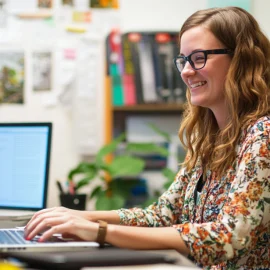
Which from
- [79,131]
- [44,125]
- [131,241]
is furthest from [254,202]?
[79,131]

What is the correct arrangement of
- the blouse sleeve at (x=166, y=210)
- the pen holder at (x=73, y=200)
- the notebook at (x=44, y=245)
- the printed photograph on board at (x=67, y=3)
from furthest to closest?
the printed photograph on board at (x=67, y=3), the pen holder at (x=73, y=200), the blouse sleeve at (x=166, y=210), the notebook at (x=44, y=245)

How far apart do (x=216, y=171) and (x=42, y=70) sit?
1.76 meters

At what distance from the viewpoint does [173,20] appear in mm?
2898

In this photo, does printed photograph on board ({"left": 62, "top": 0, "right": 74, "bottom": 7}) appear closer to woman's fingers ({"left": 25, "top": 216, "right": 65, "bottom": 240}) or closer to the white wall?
the white wall

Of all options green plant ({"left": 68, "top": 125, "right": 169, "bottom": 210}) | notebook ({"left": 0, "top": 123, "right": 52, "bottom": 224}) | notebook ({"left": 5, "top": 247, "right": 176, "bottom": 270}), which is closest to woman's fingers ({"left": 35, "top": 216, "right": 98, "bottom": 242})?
notebook ({"left": 5, "top": 247, "right": 176, "bottom": 270})

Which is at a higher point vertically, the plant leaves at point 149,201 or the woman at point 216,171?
the woman at point 216,171

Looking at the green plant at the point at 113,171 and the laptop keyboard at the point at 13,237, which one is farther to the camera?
the green plant at the point at 113,171

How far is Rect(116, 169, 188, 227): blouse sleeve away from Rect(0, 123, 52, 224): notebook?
15.1 inches

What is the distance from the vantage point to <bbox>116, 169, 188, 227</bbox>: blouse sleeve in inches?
58.5

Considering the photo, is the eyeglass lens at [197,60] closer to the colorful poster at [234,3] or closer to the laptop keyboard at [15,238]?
the laptop keyboard at [15,238]

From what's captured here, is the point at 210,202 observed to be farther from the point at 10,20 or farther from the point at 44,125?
the point at 10,20

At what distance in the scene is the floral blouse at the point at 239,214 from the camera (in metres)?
1.14

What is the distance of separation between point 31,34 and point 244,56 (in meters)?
1.83

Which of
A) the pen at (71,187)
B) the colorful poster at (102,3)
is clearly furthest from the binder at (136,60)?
the pen at (71,187)
